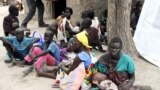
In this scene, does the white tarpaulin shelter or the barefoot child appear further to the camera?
the white tarpaulin shelter

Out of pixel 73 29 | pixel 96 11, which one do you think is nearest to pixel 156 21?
pixel 73 29

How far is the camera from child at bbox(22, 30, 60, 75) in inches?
240

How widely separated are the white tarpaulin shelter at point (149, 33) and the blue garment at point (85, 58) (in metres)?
1.90

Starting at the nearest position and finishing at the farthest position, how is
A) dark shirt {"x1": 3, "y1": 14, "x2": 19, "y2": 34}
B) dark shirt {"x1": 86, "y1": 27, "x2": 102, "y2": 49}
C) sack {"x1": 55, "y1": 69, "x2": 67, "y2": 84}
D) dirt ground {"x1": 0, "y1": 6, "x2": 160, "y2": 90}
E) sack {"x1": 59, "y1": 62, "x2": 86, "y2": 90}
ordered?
sack {"x1": 59, "y1": 62, "x2": 86, "y2": 90} → sack {"x1": 55, "y1": 69, "x2": 67, "y2": 84} → dirt ground {"x1": 0, "y1": 6, "x2": 160, "y2": 90} → dark shirt {"x1": 86, "y1": 27, "x2": 102, "y2": 49} → dark shirt {"x1": 3, "y1": 14, "x2": 19, "y2": 34}

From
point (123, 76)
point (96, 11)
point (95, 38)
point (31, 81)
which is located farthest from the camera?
point (96, 11)

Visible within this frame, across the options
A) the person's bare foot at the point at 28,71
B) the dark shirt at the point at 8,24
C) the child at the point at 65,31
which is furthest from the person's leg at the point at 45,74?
the dark shirt at the point at 8,24

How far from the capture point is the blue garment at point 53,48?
6078mm

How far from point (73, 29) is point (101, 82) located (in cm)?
277

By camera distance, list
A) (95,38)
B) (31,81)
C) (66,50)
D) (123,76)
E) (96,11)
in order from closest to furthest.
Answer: (123,76)
(31,81)
(66,50)
(95,38)
(96,11)

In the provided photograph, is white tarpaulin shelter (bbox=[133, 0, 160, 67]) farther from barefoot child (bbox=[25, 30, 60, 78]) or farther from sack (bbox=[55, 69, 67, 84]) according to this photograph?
sack (bbox=[55, 69, 67, 84])

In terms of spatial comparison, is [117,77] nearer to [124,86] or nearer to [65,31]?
[124,86]

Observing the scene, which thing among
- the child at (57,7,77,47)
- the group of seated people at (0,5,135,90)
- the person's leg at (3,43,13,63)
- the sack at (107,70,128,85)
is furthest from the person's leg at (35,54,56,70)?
the sack at (107,70,128,85)

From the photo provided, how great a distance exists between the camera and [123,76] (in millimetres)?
4883

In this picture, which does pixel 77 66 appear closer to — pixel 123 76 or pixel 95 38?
pixel 123 76
